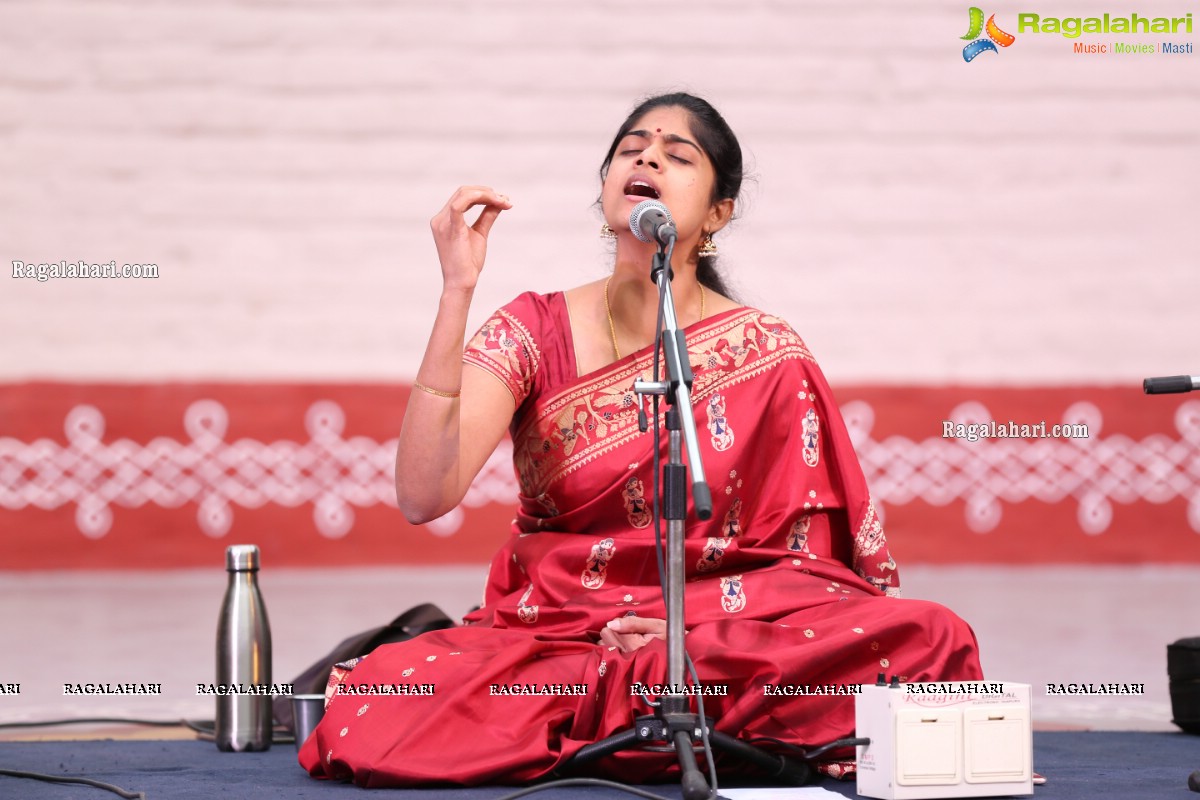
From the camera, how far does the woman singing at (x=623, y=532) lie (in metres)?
2.18

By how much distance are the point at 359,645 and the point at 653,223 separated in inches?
46.0

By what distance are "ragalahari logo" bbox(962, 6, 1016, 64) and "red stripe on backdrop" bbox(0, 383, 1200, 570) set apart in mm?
1691

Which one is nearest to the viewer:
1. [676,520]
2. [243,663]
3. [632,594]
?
[676,520]

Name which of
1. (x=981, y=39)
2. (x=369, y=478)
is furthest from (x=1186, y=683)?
(x=981, y=39)

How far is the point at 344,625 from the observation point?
15.3 feet

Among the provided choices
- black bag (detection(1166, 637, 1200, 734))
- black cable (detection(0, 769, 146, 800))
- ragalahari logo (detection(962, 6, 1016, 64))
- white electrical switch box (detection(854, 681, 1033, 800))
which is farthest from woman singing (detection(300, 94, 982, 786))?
ragalahari logo (detection(962, 6, 1016, 64))

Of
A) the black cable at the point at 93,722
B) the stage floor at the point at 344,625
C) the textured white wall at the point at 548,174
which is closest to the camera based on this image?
the black cable at the point at 93,722

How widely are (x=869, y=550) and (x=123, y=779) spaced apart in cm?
135

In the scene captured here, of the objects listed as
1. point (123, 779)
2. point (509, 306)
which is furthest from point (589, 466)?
point (123, 779)

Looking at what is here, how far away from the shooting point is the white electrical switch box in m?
1.98

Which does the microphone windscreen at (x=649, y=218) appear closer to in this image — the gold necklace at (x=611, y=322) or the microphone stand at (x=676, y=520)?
the microphone stand at (x=676, y=520)

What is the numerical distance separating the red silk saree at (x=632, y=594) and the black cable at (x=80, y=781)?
0.32 m

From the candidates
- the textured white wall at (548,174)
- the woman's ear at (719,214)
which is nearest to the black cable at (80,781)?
the woman's ear at (719,214)

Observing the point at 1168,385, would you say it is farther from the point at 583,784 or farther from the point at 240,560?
the point at 240,560
